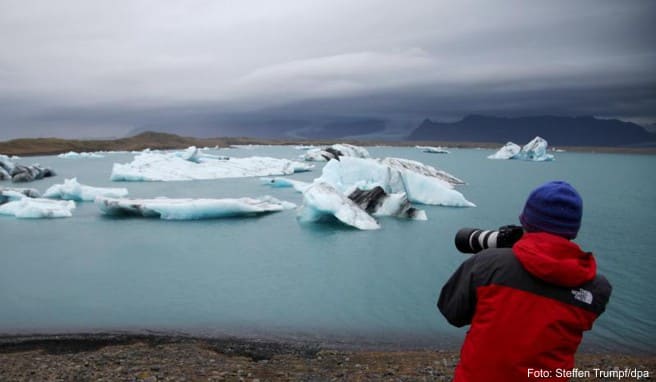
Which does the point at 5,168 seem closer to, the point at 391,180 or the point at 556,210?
the point at 391,180

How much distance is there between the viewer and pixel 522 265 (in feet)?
4.91

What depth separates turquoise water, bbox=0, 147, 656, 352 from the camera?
5.77 meters

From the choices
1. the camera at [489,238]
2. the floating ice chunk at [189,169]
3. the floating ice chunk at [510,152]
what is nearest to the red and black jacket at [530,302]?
the camera at [489,238]

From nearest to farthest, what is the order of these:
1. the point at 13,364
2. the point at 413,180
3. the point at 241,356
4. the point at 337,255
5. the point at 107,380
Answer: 1. the point at 107,380
2. the point at 13,364
3. the point at 241,356
4. the point at 337,255
5. the point at 413,180

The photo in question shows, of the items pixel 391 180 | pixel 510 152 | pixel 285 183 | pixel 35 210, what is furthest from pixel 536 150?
pixel 35 210

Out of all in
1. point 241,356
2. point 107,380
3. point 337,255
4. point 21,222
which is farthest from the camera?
point 21,222

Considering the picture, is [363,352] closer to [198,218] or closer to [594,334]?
[594,334]

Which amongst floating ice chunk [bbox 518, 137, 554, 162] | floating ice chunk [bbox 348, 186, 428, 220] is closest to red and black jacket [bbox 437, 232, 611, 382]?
floating ice chunk [bbox 348, 186, 428, 220]

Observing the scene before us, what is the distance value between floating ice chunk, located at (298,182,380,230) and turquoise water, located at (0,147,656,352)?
0.34 m

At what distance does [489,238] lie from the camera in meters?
1.75

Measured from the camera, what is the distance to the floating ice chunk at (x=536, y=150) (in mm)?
44719

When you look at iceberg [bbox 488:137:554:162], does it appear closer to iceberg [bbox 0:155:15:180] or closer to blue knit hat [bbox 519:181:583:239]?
iceberg [bbox 0:155:15:180]

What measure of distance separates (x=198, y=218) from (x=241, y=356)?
9.00 meters

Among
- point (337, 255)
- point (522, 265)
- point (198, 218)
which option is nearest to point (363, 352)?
point (522, 265)
